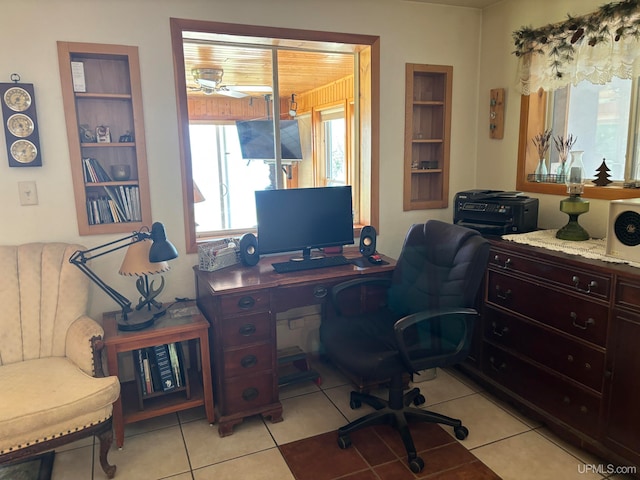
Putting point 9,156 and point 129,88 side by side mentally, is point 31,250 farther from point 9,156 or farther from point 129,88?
point 129,88

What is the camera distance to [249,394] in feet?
7.92

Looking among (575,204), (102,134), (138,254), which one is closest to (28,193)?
(102,134)

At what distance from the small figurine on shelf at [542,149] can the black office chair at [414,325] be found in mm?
1047

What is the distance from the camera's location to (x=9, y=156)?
7.71 feet

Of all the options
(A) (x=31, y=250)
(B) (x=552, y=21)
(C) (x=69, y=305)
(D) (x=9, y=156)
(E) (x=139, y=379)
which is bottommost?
(E) (x=139, y=379)

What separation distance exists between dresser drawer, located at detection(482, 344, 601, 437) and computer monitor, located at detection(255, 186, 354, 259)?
1.14 metres

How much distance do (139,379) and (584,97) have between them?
2994 millimetres

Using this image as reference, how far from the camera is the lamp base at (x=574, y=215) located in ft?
8.07

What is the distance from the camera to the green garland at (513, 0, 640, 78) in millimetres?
2307

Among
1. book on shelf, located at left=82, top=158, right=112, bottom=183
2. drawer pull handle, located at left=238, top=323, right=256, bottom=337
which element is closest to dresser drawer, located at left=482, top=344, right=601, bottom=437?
drawer pull handle, located at left=238, top=323, right=256, bottom=337

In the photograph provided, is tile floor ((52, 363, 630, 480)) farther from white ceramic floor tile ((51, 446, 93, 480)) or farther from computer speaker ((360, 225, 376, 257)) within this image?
computer speaker ((360, 225, 376, 257))

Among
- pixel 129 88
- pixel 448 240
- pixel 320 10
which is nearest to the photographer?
pixel 448 240

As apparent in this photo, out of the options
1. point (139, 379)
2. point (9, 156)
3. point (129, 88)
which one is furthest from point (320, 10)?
point (139, 379)

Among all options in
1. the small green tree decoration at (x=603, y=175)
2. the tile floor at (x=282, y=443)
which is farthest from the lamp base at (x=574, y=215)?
the tile floor at (x=282, y=443)
